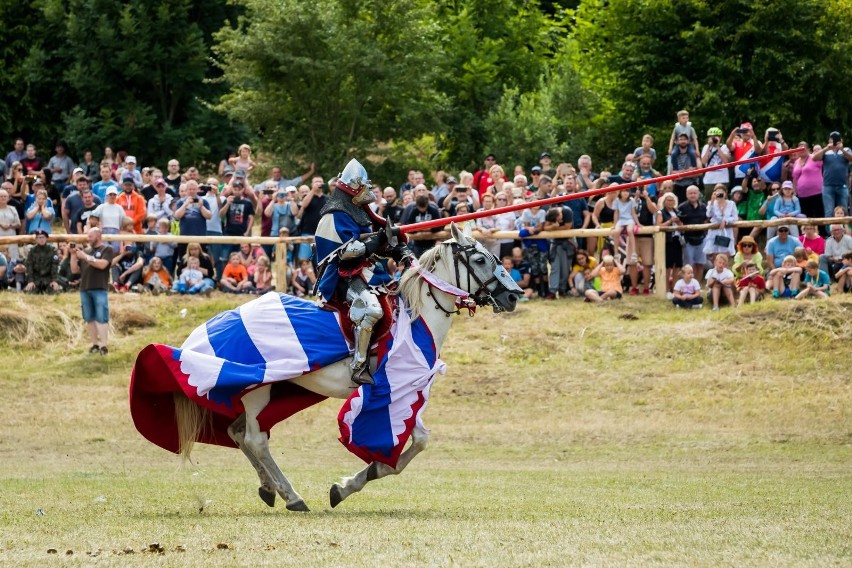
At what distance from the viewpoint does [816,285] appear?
22.1m

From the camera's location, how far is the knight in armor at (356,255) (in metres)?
11.6

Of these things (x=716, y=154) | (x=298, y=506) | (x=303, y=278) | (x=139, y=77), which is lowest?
(x=298, y=506)

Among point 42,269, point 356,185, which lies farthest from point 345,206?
point 42,269

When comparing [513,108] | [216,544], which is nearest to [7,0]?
[513,108]

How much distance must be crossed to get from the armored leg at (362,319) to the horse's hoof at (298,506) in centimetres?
108

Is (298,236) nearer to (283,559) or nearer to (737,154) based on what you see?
(737,154)

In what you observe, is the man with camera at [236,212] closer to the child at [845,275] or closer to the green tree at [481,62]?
the child at [845,275]

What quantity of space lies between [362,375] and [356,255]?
100 centimetres

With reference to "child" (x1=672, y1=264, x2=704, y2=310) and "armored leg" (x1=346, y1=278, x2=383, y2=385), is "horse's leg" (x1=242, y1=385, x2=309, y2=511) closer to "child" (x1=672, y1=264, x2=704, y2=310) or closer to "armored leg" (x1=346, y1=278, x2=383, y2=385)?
"armored leg" (x1=346, y1=278, x2=383, y2=385)

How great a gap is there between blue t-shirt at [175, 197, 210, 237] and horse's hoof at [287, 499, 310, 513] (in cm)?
1272

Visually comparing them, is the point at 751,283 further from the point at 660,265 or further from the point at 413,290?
the point at 413,290

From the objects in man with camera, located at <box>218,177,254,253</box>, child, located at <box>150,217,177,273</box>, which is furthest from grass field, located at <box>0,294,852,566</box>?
man with camera, located at <box>218,177,254,253</box>

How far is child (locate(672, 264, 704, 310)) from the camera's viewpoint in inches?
906

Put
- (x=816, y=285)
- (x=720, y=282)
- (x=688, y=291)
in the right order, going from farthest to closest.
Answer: (x=688, y=291) → (x=720, y=282) → (x=816, y=285)
